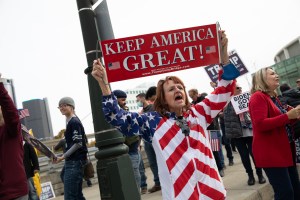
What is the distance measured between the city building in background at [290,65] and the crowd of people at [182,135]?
210 ft

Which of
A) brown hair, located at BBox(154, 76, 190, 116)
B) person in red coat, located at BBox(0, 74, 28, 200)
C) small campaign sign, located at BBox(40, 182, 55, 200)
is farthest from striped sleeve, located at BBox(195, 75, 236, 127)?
small campaign sign, located at BBox(40, 182, 55, 200)

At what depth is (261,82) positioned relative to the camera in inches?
144

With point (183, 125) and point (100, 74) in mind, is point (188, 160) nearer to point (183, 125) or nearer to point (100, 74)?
point (183, 125)

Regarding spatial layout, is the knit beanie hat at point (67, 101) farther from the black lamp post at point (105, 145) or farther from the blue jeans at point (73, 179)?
the black lamp post at point (105, 145)

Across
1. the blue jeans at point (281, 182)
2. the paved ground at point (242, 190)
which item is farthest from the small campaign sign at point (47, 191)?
the blue jeans at point (281, 182)

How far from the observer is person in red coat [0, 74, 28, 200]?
9.62 feet

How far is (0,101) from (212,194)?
2.03 meters

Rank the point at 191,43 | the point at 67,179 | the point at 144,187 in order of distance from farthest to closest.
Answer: the point at 144,187
the point at 67,179
the point at 191,43

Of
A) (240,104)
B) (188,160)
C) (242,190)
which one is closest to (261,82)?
(188,160)

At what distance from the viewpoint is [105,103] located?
2.33 metres

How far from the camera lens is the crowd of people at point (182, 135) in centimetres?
229

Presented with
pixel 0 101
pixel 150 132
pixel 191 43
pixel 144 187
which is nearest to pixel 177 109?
pixel 150 132

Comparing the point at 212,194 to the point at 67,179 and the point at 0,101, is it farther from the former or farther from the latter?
the point at 67,179

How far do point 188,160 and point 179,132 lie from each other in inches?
8.4
